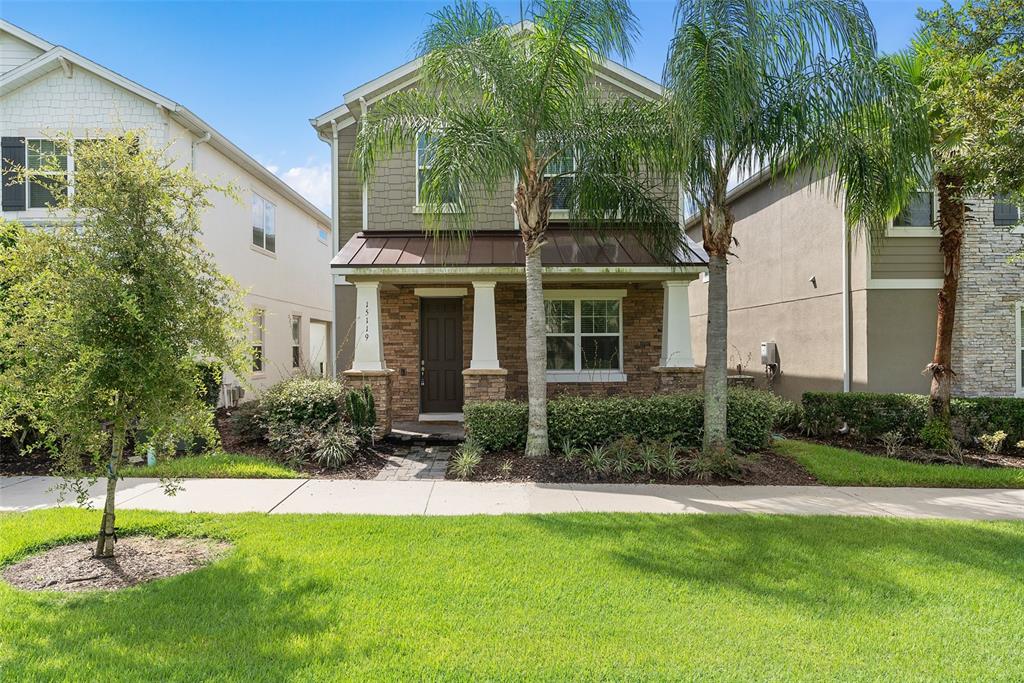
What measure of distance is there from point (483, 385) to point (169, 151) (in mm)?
9256

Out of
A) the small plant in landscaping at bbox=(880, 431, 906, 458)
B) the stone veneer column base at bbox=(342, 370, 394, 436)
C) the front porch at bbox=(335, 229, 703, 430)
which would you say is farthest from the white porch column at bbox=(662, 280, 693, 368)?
the stone veneer column base at bbox=(342, 370, 394, 436)

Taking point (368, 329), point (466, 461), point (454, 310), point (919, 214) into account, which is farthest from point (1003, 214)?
point (368, 329)

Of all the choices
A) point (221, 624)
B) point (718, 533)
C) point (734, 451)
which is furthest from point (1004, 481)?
point (221, 624)

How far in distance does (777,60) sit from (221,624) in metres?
8.70

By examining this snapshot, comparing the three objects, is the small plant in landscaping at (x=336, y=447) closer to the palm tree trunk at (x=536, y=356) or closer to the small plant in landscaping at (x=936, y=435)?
A: the palm tree trunk at (x=536, y=356)

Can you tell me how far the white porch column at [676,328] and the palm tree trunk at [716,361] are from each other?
1.74 metres

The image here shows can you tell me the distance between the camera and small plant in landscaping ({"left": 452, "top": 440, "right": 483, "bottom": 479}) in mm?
7923

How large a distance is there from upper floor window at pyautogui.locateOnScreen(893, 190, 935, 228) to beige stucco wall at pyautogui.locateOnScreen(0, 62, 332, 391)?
12.5 m

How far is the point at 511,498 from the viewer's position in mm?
6891

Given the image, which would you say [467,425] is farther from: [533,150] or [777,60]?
[777,60]

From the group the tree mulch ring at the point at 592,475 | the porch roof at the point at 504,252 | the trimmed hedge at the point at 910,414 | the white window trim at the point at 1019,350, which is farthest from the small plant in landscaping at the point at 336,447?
the white window trim at the point at 1019,350

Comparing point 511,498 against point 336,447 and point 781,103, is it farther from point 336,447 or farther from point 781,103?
point 781,103

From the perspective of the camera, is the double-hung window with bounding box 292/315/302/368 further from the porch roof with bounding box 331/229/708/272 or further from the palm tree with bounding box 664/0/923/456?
the palm tree with bounding box 664/0/923/456

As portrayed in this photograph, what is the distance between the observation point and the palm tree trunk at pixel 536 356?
8398 millimetres
